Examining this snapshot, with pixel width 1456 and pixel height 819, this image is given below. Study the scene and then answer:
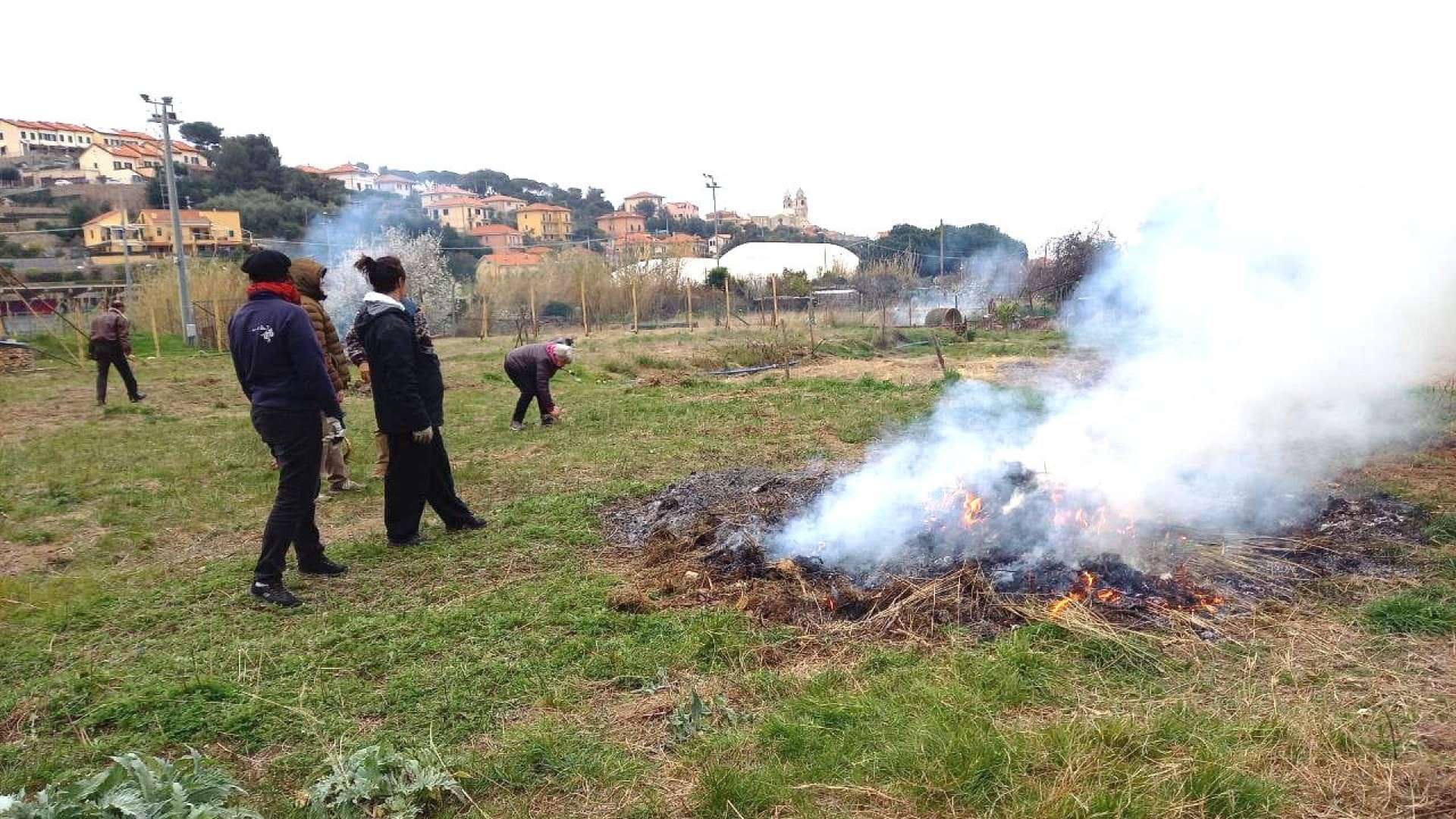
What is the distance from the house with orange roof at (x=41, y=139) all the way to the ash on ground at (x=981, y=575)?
113 m

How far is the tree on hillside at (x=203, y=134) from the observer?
88.3 m

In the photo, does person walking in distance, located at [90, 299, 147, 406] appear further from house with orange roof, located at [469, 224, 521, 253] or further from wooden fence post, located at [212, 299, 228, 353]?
house with orange roof, located at [469, 224, 521, 253]

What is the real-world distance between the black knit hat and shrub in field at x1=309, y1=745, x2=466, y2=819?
3507 mm

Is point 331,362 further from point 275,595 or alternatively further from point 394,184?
point 394,184

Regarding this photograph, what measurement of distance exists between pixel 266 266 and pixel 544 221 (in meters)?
92.8

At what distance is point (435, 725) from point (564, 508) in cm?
359

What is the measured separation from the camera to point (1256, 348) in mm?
7652

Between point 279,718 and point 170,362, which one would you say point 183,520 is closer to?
point 279,718

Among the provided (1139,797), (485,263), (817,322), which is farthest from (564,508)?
(485,263)

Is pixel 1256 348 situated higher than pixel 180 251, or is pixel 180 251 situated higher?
pixel 180 251

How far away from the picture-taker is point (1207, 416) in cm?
752

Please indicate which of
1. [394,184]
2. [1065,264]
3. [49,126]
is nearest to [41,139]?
[49,126]

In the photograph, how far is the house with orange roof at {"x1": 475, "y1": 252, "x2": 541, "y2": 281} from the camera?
43.8 metres

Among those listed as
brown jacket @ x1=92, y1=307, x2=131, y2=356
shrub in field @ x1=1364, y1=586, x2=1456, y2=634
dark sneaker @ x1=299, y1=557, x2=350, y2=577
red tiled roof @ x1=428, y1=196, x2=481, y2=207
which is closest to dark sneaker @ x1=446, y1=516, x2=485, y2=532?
dark sneaker @ x1=299, y1=557, x2=350, y2=577
